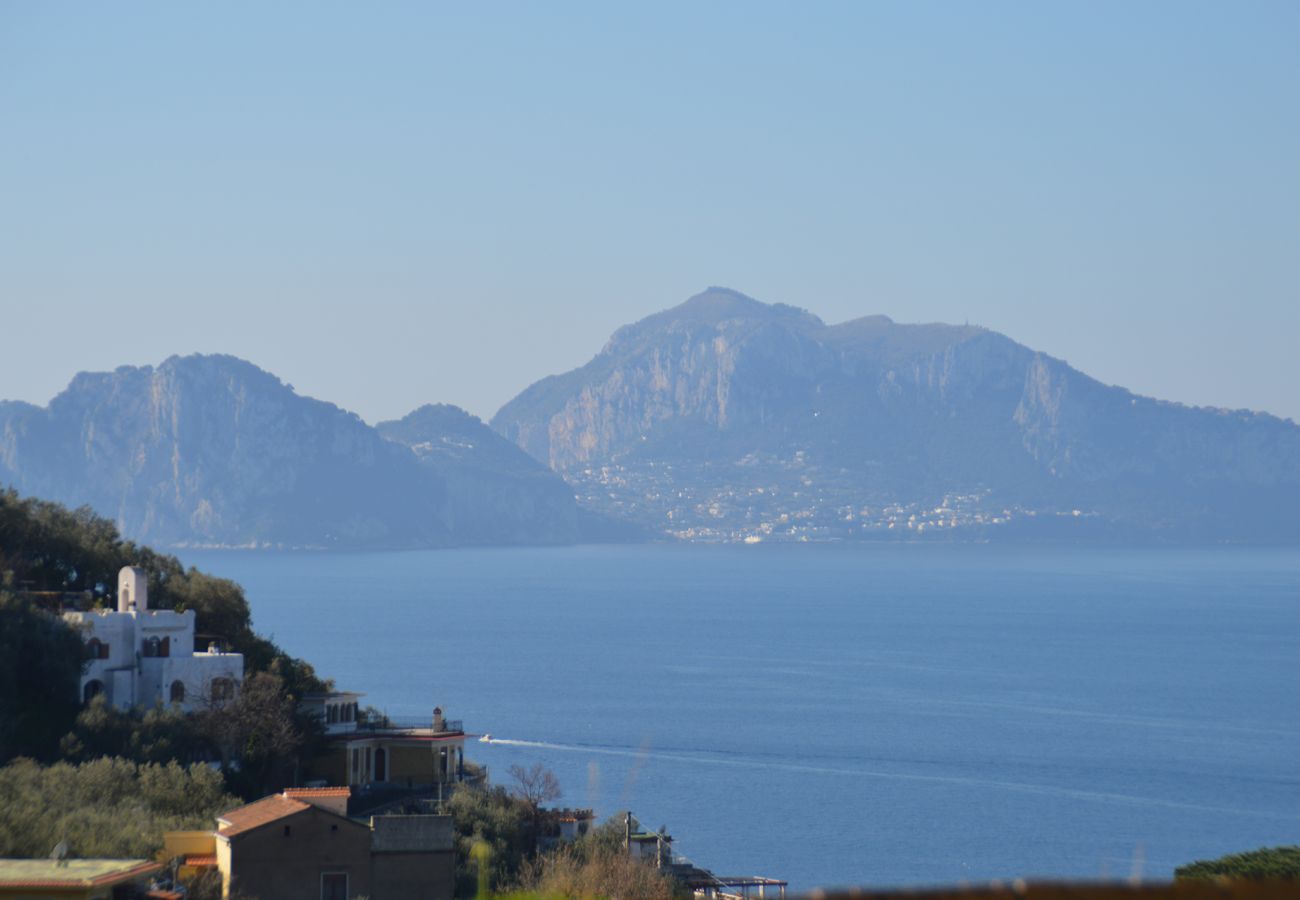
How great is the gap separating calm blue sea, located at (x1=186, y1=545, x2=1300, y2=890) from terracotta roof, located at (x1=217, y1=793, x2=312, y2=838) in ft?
12.5

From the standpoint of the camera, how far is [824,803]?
4822cm

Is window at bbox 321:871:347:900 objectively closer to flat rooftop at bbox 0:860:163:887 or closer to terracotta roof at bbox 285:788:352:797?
terracotta roof at bbox 285:788:352:797

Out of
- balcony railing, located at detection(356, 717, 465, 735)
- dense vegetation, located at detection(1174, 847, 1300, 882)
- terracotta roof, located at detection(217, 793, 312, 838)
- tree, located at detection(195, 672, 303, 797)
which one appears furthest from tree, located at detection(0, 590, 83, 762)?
dense vegetation, located at detection(1174, 847, 1300, 882)

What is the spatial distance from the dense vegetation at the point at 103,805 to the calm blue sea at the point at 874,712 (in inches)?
222

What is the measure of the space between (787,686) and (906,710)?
7293 millimetres

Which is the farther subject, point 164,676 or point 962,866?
point 962,866

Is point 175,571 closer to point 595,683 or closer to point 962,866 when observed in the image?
point 962,866

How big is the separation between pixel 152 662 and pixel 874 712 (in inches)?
1549

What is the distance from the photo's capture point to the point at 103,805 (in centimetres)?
2261

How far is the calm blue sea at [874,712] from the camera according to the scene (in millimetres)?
43688

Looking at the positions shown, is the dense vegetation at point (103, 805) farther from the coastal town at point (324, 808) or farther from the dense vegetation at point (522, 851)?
the dense vegetation at point (522, 851)

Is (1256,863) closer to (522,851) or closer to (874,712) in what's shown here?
(522,851)

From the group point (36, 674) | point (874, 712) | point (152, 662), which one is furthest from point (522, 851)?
point (874, 712)

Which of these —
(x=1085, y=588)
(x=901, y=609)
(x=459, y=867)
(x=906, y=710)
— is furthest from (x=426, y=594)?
(x=459, y=867)
